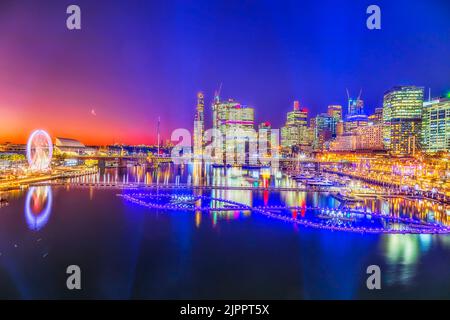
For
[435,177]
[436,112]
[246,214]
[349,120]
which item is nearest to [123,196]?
[246,214]

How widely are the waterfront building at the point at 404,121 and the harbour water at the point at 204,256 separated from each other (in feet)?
93.0

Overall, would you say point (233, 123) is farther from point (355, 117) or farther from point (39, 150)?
point (39, 150)

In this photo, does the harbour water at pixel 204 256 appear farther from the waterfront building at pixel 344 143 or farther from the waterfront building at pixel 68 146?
the waterfront building at pixel 344 143

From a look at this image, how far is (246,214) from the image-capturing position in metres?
9.95

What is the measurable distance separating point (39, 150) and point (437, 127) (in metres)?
31.6

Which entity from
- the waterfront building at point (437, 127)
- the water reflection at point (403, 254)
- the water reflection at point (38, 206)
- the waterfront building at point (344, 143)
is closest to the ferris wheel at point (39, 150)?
the water reflection at point (38, 206)

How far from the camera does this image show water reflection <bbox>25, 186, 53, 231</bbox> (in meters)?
8.73

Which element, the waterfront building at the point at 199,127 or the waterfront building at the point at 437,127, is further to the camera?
the waterfront building at the point at 199,127

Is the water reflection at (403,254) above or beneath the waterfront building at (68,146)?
beneath

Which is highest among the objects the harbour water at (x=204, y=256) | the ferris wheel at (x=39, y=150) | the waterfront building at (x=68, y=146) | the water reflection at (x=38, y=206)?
the waterfront building at (x=68, y=146)

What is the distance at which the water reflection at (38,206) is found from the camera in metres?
8.73

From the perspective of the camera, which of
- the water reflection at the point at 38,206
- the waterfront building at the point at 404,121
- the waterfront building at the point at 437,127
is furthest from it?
the waterfront building at the point at 404,121

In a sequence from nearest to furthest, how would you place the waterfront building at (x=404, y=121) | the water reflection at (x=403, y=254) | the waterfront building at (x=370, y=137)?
the water reflection at (x=403, y=254) → the waterfront building at (x=404, y=121) → the waterfront building at (x=370, y=137)

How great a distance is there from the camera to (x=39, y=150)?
21.1 m
